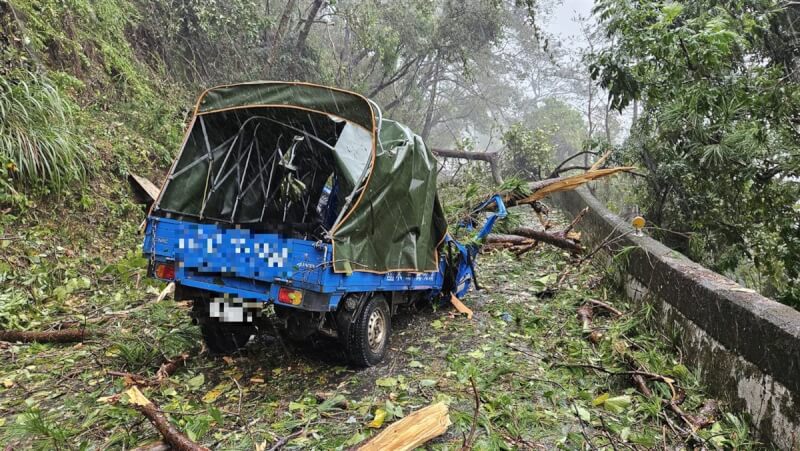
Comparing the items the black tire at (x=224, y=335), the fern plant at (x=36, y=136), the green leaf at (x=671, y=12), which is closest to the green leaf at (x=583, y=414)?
the black tire at (x=224, y=335)

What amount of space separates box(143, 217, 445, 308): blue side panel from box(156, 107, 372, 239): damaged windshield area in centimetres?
76

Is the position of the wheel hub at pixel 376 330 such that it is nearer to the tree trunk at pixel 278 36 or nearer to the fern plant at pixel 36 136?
the fern plant at pixel 36 136

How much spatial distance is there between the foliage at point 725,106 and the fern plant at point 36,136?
6742 millimetres

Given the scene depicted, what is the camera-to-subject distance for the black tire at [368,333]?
397 cm

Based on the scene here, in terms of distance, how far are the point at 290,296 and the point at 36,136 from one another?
4.73 metres

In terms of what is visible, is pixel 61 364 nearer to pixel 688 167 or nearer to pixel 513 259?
pixel 513 259

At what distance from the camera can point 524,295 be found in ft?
21.4

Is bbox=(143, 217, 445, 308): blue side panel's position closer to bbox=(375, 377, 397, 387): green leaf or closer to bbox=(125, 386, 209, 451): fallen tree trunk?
bbox=(375, 377, 397, 387): green leaf

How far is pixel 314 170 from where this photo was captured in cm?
537

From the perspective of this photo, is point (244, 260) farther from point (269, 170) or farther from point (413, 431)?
point (269, 170)

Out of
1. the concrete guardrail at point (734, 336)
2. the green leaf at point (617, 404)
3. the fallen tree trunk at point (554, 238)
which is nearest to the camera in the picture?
the concrete guardrail at point (734, 336)

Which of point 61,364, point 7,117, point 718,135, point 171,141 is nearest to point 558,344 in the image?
point 718,135

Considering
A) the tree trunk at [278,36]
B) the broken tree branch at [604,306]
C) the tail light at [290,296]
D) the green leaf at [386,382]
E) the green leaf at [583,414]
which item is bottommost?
the green leaf at [583,414]

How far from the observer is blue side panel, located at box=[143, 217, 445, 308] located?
11.5 feet
